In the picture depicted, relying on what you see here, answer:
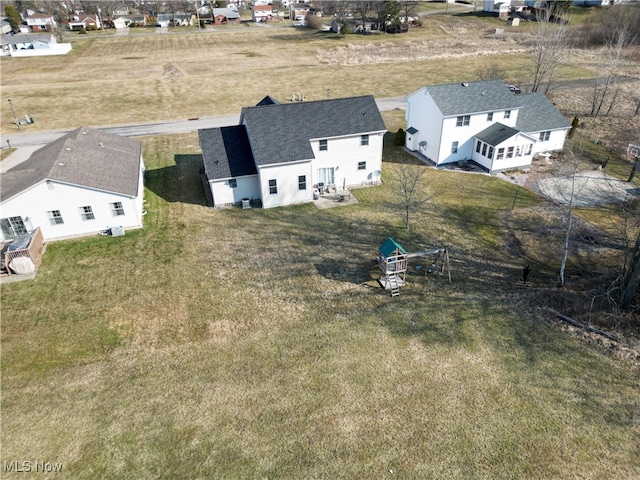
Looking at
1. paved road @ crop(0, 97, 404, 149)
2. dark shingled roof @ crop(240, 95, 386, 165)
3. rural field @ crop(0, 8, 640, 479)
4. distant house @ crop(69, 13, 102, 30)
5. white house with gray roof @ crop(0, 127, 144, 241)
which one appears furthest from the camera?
distant house @ crop(69, 13, 102, 30)

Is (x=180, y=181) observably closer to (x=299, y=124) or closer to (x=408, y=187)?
(x=299, y=124)

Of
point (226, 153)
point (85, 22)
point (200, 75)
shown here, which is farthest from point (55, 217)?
point (85, 22)

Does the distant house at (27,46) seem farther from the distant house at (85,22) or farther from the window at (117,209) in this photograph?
the window at (117,209)

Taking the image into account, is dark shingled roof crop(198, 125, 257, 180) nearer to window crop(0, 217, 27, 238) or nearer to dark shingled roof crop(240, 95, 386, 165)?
dark shingled roof crop(240, 95, 386, 165)

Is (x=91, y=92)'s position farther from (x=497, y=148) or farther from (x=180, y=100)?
(x=497, y=148)

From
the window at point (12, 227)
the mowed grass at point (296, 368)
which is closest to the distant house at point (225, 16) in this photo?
the window at point (12, 227)

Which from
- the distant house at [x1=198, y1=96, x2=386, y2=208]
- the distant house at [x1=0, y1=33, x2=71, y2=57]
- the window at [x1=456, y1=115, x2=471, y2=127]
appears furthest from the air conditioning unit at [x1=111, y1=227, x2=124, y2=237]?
the distant house at [x1=0, y1=33, x2=71, y2=57]

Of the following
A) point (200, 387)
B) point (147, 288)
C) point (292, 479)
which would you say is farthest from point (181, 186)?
point (292, 479)
